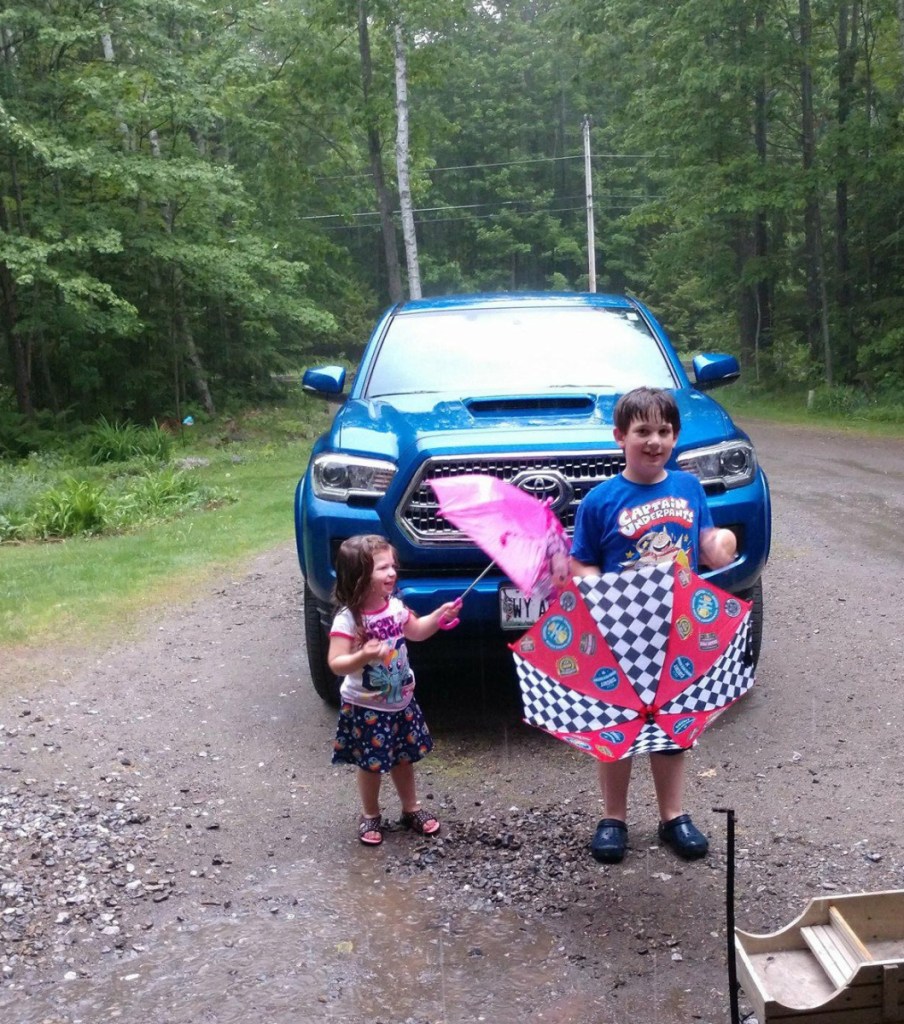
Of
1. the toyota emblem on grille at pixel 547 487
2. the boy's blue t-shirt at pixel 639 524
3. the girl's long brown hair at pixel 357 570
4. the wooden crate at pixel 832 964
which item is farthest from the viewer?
the toyota emblem on grille at pixel 547 487

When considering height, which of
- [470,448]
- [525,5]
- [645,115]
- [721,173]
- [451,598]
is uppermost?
[525,5]

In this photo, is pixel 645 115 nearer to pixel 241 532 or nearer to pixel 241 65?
pixel 241 65

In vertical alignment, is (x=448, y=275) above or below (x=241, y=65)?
below

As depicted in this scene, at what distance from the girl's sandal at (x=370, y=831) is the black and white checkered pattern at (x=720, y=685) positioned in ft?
3.87

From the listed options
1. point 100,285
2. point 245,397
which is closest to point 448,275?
point 245,397

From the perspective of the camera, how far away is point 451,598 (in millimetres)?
4562


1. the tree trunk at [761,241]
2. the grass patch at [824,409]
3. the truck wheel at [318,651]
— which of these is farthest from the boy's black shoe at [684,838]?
the tree trunk at [761,241]

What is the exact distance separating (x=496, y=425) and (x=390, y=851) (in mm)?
1885

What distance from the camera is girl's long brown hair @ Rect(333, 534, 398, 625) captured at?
370 cm

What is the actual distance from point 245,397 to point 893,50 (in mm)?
16321

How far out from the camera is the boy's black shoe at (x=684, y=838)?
360 cm

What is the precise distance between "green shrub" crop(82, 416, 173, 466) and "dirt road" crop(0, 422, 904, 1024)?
12378 millimetres

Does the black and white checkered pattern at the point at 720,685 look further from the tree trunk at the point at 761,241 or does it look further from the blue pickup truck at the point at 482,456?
the tree trunk at the point at 761,241

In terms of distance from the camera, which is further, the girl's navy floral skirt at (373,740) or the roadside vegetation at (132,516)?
the roadside vegetation at (132,516)
